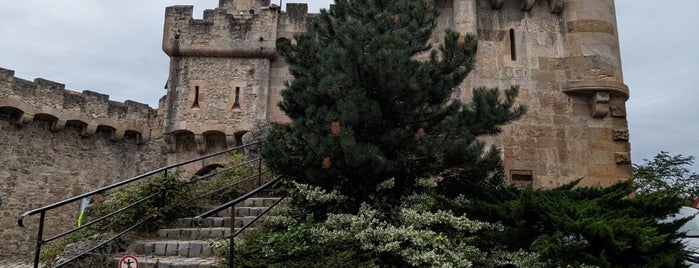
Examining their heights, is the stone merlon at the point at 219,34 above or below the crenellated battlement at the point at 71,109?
above

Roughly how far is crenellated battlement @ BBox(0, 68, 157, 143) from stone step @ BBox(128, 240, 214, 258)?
414 inches

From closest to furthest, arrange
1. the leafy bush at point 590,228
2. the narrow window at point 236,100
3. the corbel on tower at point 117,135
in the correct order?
1. the leafy bush at point 590,228
2. the narrow window at point 236,100
3. the corbel on tower at point 117,135

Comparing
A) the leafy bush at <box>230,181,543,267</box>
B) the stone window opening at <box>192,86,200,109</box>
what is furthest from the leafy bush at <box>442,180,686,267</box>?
the stone window opening at <box>192,86,200,109</box>

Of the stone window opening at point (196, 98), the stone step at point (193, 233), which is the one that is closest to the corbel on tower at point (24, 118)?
the stone window opening at point (196, 98)

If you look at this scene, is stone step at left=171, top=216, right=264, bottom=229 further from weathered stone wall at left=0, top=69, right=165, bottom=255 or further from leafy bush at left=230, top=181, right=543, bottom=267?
weathered stone wall at left=0, top=69, right=165, bottom=255

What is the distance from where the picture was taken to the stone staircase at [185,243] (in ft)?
16.5

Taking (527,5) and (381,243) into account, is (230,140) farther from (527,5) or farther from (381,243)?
(381,243)

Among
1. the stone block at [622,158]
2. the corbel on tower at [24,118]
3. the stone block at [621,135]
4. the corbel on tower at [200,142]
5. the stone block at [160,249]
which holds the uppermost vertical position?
the corbel on tower at [24,118]

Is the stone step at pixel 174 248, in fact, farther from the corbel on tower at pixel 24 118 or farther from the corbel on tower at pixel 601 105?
the corbel on tower at pixel 24 118

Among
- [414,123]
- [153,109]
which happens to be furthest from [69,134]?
[414,123]

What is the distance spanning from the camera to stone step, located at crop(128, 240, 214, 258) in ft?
17.8

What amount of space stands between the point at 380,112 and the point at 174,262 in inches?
100

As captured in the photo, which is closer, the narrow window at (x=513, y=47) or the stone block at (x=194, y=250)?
the stone block at (x=194, y=250)

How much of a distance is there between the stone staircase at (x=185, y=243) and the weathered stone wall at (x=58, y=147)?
374 inches
